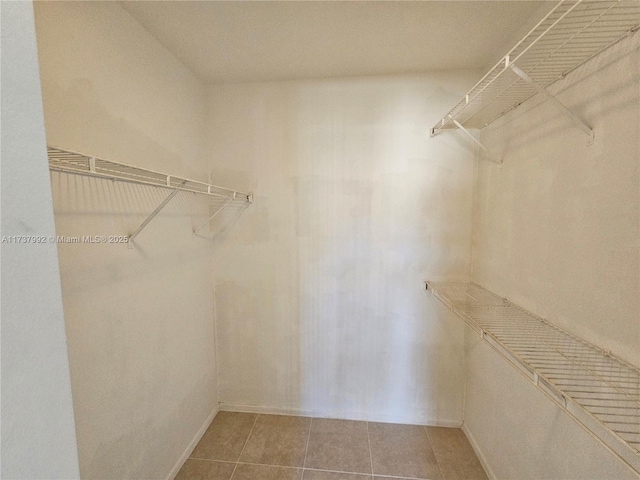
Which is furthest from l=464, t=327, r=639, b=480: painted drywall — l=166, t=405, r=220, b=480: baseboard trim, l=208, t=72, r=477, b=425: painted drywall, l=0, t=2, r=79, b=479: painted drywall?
l=166, t=405, r=220, b=480: baseboard trim

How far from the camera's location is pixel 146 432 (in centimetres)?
126

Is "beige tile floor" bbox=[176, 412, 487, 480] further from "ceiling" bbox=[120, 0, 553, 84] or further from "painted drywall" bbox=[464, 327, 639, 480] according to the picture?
"ceiling" bbox=[120, 0, 553, 84]

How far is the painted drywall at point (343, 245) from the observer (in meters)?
1.67

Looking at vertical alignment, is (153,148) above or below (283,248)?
above

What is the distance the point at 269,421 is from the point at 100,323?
141 centimetres

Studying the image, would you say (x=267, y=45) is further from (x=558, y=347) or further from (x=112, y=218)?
(x=558, y=347)

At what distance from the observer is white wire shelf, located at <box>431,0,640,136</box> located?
0.69 meters

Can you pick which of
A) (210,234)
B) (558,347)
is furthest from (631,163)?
(210,234)

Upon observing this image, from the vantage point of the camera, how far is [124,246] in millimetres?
1118

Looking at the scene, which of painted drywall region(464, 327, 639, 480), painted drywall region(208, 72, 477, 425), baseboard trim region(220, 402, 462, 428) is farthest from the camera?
baseboard trim region(220, 402, 462, 428)

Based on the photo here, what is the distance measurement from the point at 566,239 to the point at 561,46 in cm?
64

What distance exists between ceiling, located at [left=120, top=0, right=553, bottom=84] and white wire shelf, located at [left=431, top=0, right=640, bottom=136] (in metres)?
0.33

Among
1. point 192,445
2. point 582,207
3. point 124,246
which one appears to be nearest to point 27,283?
point 124,246

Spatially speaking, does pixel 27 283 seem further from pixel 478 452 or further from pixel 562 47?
pixel 478 452
